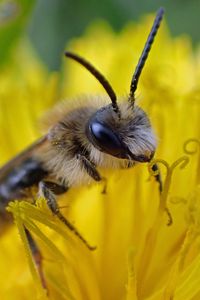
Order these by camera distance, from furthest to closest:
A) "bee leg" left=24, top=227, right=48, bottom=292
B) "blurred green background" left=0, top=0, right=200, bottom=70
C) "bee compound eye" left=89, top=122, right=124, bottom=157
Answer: "blurred green background" left=0, top=0, right=200, bottom=70 → "bee leg" left=24, top=227, right=48, bottom=292 → "bee compound eye" left=89, top=122, right=124, bottom=157

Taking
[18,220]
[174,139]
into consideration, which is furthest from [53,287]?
[174,139]

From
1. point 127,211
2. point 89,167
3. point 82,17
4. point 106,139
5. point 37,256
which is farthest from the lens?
point 82,17

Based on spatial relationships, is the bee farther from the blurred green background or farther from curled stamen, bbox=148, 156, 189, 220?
the blurred green background

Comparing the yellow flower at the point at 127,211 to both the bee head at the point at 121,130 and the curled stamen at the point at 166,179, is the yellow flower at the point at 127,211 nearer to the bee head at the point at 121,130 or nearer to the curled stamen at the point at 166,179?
the curled stamen at the point at 166,179

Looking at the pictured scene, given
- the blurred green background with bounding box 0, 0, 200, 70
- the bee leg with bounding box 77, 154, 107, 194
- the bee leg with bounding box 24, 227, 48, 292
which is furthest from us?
the blurred green background with bounding box 0, 0, 200, 70

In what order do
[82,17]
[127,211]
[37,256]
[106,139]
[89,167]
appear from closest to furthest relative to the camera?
[106,139] < [89,167] < [37,256] < [127,211] < [82,17]

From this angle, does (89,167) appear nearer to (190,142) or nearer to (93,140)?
(93,140)

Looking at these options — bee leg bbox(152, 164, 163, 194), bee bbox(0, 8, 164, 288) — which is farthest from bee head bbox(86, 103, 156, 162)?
bee leg bbox(152, 164, 163, 194)

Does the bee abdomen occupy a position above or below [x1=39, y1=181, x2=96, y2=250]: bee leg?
above

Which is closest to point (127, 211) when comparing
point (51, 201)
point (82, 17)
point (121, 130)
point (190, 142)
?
point (190, 142)
